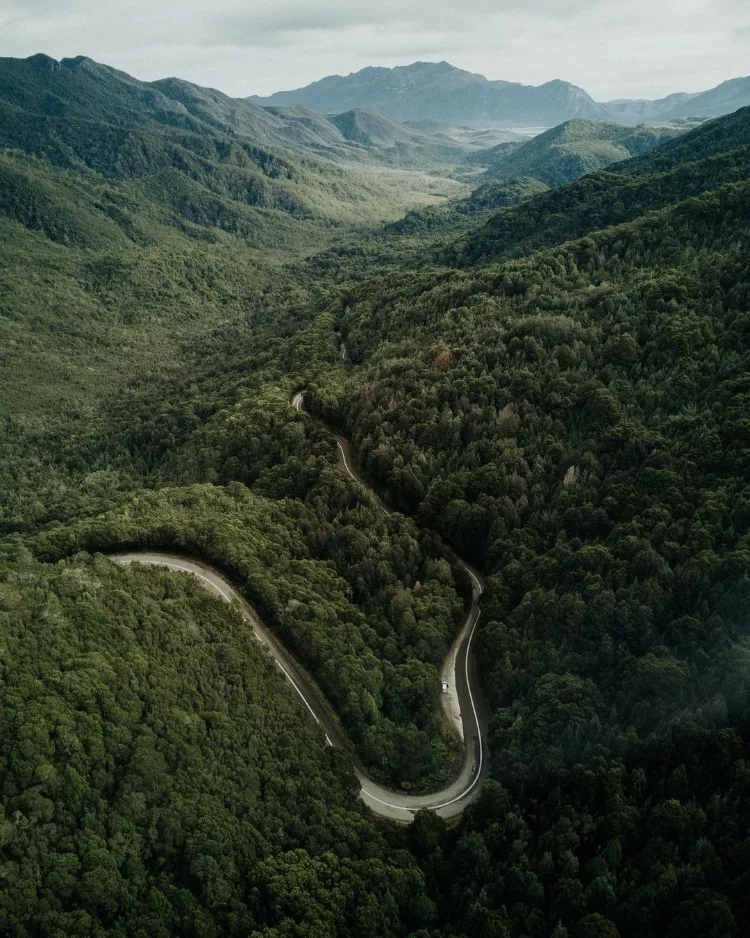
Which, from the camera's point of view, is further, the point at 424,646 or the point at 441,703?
the point at 424,646

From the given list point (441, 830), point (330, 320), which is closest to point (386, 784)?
point (441, 830)

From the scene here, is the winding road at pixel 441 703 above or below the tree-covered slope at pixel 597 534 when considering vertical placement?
below

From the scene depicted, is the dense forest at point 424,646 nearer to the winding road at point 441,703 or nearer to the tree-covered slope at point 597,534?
the tree-covered slope at point 597,534

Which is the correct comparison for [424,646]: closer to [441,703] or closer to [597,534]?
[441,703]

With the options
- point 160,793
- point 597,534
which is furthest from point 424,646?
point 160,793

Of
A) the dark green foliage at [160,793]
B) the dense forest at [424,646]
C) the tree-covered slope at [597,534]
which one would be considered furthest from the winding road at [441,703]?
the tree-covered slope at [597,534]

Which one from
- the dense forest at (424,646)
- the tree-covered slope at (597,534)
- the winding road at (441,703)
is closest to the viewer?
the dense forest at (424,646)

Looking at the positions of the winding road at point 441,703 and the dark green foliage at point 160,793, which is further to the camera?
the winding road at point 441,703
